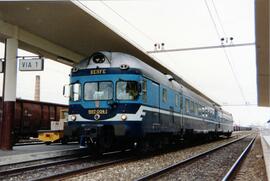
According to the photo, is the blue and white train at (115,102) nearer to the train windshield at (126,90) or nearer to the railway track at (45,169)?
the train windshield at (126,90)

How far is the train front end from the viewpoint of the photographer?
520 inches

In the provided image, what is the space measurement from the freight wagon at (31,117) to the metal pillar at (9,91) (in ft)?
20.5

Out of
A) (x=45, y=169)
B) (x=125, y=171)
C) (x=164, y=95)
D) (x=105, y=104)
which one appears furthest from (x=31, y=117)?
(x=125, y=171)

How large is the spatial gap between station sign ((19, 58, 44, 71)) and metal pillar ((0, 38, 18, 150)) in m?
1.37

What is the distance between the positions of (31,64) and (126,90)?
13.1 feet

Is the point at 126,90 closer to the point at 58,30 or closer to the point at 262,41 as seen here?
the point at 58,30

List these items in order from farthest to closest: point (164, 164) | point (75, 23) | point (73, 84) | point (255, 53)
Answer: point (255, 53), point (75, 23), point (73, 84), point (164, 164)

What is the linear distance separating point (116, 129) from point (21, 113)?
40.0ft

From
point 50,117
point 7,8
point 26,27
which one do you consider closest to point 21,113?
point 50,117

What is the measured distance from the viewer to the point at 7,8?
15078mm

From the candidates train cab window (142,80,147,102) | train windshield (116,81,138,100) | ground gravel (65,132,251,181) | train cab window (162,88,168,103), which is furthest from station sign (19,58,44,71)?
ground gravel (65,132,251,181)

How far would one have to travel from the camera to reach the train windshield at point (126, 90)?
13.5m

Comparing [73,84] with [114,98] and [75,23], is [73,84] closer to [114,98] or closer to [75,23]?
[114,98]

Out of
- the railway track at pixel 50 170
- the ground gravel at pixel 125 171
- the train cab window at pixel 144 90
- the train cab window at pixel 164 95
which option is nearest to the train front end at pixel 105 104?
the train cab window at pixel 144 90
